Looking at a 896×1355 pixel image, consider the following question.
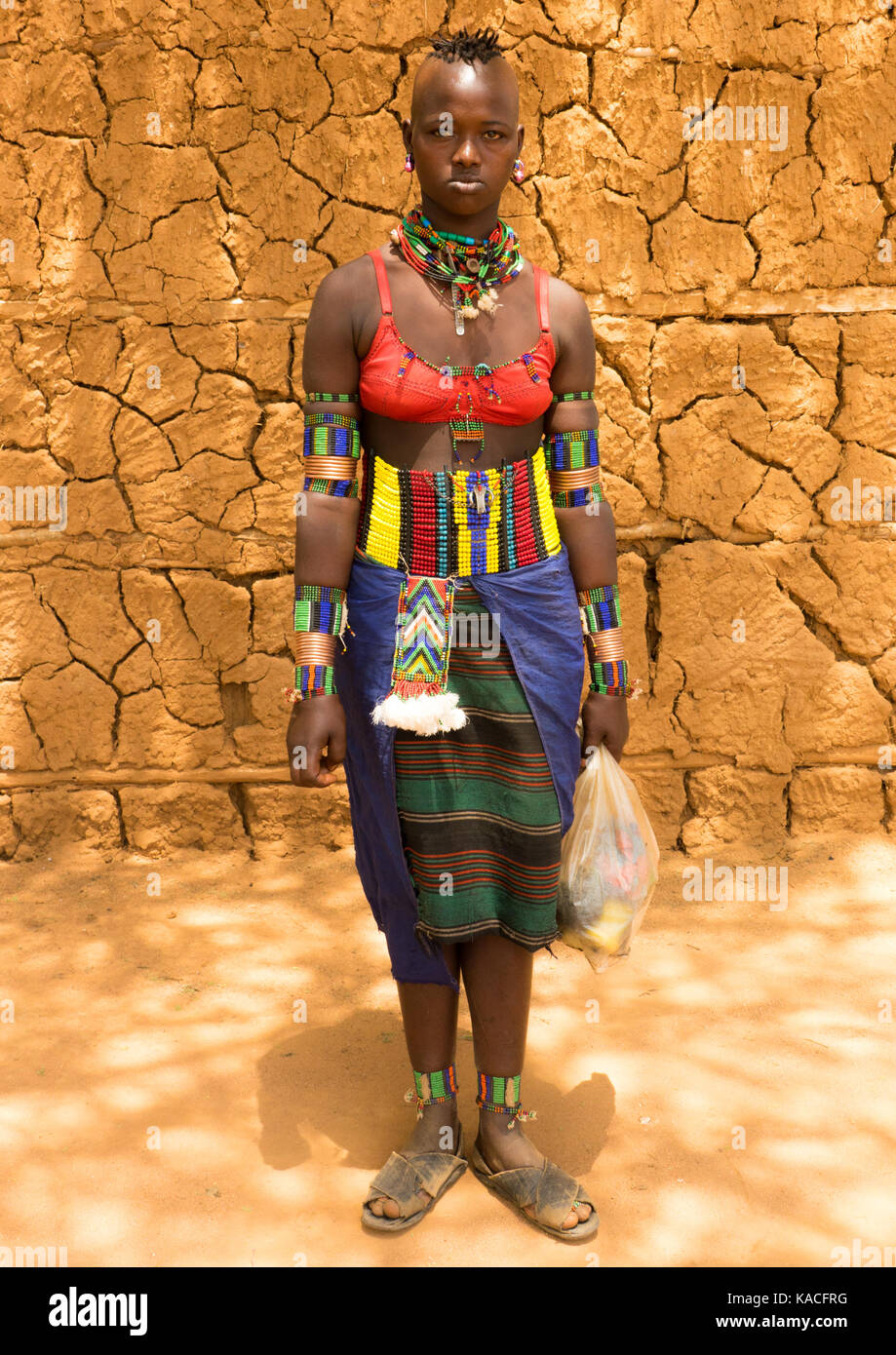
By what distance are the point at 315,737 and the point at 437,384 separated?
2.22 ft

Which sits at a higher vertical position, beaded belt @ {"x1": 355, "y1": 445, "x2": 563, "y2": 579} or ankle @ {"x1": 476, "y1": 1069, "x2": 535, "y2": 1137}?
beaded belt @ {"x1": 355, "y1": 445, "x2": 563, "y2": 579}

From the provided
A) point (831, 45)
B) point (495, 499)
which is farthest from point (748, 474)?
point (495, 499)

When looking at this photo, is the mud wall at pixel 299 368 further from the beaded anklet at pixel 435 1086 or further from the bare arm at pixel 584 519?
the beaded anklet at pixel 435 1086

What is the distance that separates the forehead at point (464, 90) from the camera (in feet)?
6.97

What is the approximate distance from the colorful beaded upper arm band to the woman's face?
41 centimetres

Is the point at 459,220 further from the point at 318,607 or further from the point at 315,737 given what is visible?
the point at 315,737

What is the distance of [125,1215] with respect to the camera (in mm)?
2398

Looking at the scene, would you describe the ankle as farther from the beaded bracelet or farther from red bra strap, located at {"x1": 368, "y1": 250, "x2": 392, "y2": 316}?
red bra strap, located at {"x1": 368, "y1": 250, "x2": 392, "y2": 316}

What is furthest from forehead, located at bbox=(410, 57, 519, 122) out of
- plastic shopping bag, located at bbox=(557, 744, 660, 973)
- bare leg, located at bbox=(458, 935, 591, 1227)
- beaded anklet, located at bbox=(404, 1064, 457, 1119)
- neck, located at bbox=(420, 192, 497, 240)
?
beaded anklet, located at bbox=(404, 1064, 457, 1119)

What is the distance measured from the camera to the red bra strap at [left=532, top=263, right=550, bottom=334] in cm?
233

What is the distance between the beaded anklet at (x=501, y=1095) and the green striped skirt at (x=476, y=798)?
35 centimetres

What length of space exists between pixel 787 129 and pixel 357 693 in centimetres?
241

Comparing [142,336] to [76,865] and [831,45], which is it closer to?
[76,865]

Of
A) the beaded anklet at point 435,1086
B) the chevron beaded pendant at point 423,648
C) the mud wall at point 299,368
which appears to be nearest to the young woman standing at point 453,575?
the chevron beaded pendant at point 423,648
